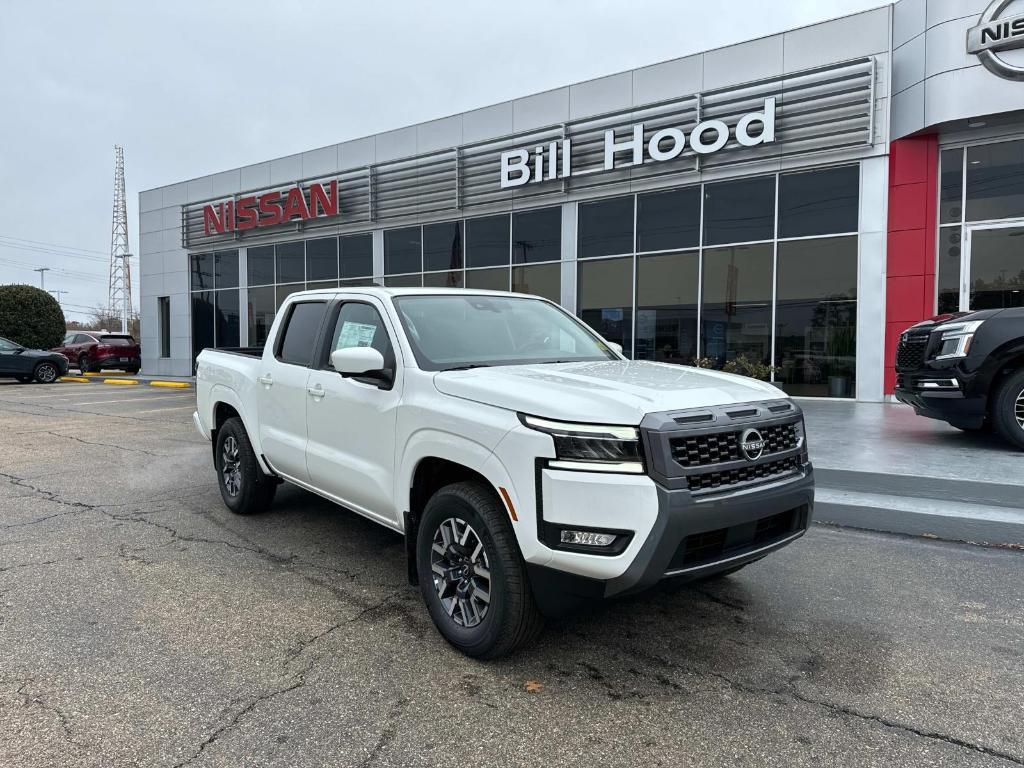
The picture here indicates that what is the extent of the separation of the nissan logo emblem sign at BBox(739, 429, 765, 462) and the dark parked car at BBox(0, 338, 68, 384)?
956 inches

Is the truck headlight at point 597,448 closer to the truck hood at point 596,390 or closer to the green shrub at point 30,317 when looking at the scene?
the truck hood at point 596,390

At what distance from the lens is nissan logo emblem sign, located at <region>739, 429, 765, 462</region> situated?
3020 millimetres

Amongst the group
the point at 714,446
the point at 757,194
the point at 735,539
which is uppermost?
the point at 757,194

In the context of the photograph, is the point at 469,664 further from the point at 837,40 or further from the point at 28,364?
the point at 28,364

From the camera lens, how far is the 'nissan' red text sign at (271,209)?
20.8 metres

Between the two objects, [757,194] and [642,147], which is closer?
[757,194]

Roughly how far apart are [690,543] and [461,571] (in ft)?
3.64

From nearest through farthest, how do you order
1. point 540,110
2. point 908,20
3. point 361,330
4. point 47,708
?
point 47,708 → point 361,330 → point 908,20 → point 540,110

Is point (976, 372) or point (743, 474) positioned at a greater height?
point (976, 372)

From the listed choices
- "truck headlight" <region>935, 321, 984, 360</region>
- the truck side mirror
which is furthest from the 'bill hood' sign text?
the truck side mirror

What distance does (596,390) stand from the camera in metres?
3.07

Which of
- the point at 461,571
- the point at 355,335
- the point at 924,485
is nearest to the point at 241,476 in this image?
the point at 355,335

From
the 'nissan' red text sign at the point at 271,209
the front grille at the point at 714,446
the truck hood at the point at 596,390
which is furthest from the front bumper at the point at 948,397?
the 'nissan' red text sign at the point at 271,209

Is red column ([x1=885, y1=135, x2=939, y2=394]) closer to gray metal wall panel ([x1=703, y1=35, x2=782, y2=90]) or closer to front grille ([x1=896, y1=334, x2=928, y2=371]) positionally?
gray metal wall panel ([x1=703, y1=35, x2=782, y2=90])
